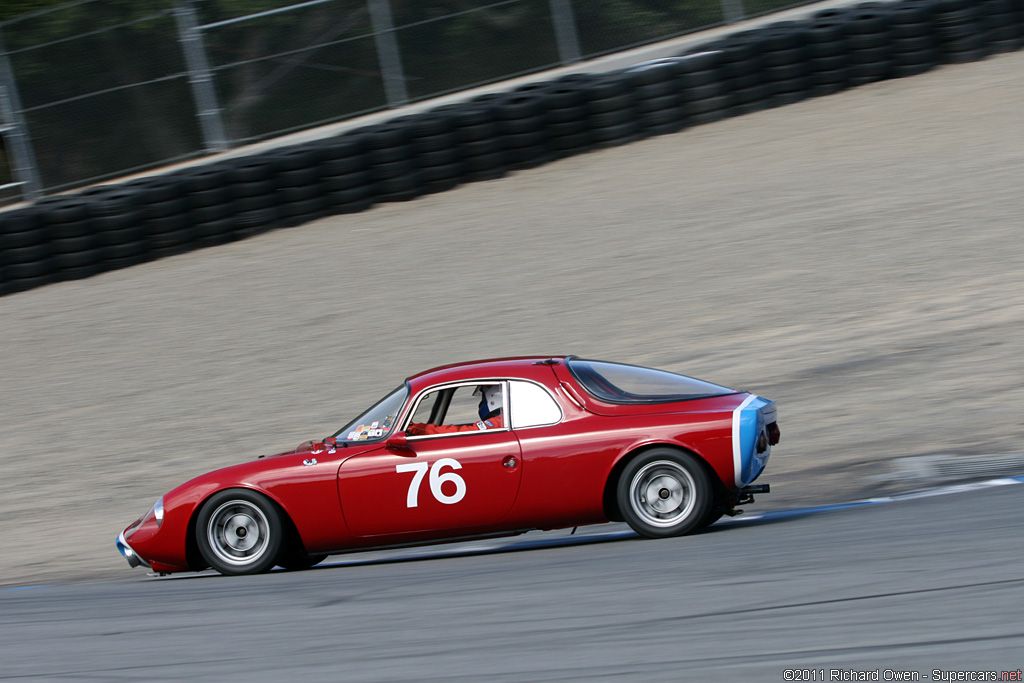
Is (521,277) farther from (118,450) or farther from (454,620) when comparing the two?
(454,620)

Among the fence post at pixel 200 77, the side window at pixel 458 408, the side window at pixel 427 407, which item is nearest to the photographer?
the side window at pixel 458 408

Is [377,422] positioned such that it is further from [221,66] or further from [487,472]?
[221,66]

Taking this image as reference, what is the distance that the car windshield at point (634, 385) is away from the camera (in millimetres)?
6297

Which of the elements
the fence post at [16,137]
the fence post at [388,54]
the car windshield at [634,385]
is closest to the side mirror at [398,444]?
the car windshield at [634,385]

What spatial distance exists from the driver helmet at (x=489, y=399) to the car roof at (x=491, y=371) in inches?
2.5

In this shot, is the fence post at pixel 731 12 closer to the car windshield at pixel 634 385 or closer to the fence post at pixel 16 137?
the fence post at pixel 16 137

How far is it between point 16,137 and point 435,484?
13258mm

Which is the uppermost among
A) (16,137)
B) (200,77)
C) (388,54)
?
(200,77)

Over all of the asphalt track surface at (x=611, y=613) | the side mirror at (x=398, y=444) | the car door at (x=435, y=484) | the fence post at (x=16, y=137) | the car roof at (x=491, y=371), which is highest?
the fence post at (x=16, y=137)

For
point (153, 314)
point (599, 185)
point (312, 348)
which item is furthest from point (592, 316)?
point (153, 314)

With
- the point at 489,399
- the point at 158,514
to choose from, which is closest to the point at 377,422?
the point at 489,399

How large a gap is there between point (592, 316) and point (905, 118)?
→ 713 centimetres

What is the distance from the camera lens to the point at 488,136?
15938 mm

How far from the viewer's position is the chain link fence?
16969 mm
